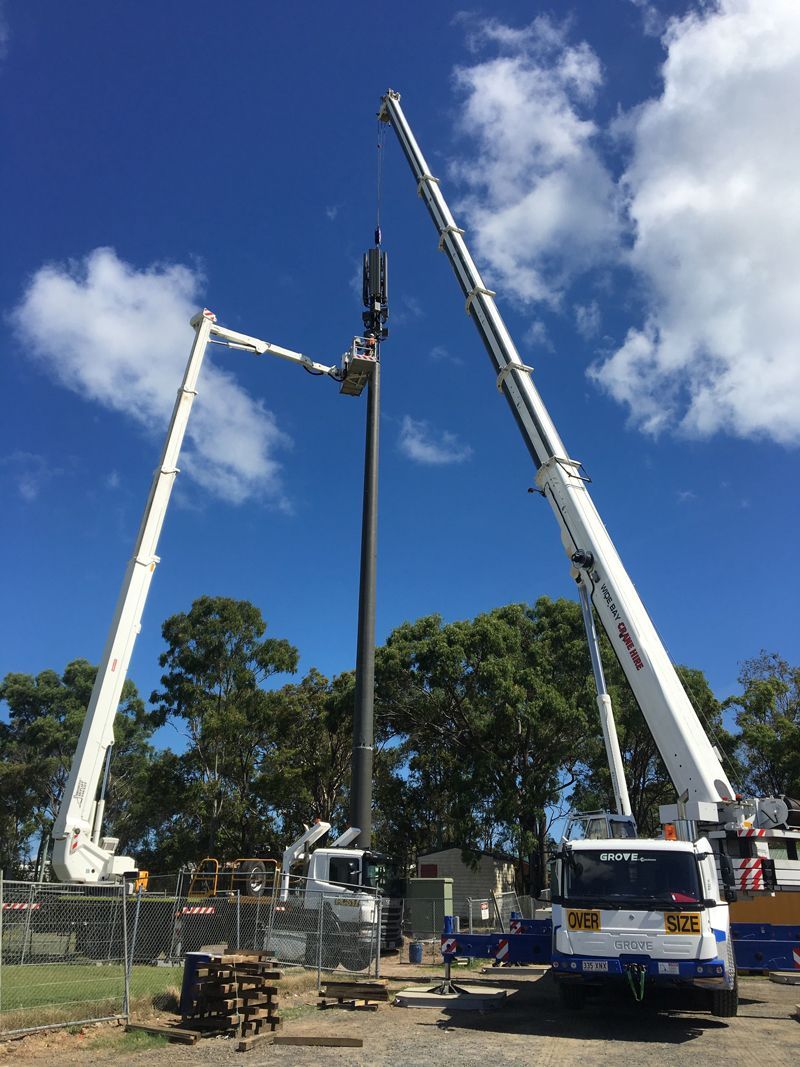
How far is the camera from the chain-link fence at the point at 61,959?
9781mm

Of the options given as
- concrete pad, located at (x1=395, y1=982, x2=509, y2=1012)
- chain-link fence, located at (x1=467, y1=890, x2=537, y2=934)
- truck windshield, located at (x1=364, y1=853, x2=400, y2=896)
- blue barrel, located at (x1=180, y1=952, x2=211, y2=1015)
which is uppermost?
truck windshield, located at (x1=364, y1=853, x2=400, y2=896)

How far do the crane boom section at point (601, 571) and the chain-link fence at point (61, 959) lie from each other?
8.40 metres

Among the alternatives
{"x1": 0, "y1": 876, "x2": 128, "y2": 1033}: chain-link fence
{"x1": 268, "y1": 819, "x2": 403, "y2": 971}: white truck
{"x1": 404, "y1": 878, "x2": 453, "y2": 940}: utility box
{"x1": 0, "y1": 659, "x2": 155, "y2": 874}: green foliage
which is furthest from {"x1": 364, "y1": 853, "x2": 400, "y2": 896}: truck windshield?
{"x1": 0, "y1": 659, "x2": 155, "y2": 874}: green foliage

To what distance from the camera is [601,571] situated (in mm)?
14422

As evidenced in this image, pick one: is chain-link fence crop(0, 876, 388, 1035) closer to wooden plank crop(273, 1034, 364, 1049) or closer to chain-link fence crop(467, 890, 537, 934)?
wooden plank crop(273, 1034, 364, 1049)

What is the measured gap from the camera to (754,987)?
15719mm

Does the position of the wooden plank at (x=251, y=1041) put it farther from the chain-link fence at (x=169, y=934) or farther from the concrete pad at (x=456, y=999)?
the chain-link fence at (x=169, y=934)

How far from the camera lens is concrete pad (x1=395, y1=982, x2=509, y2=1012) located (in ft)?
39.6

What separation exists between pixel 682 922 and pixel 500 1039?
2.73m

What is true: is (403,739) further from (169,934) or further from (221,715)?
(169,934)

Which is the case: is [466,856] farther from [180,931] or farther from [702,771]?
[702,771]

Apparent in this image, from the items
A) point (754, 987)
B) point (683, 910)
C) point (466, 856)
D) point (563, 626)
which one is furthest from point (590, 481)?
point (466, 856)

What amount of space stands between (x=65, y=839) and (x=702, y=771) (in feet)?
36.8

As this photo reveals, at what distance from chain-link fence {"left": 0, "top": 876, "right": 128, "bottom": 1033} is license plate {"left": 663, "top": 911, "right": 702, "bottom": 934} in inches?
274
